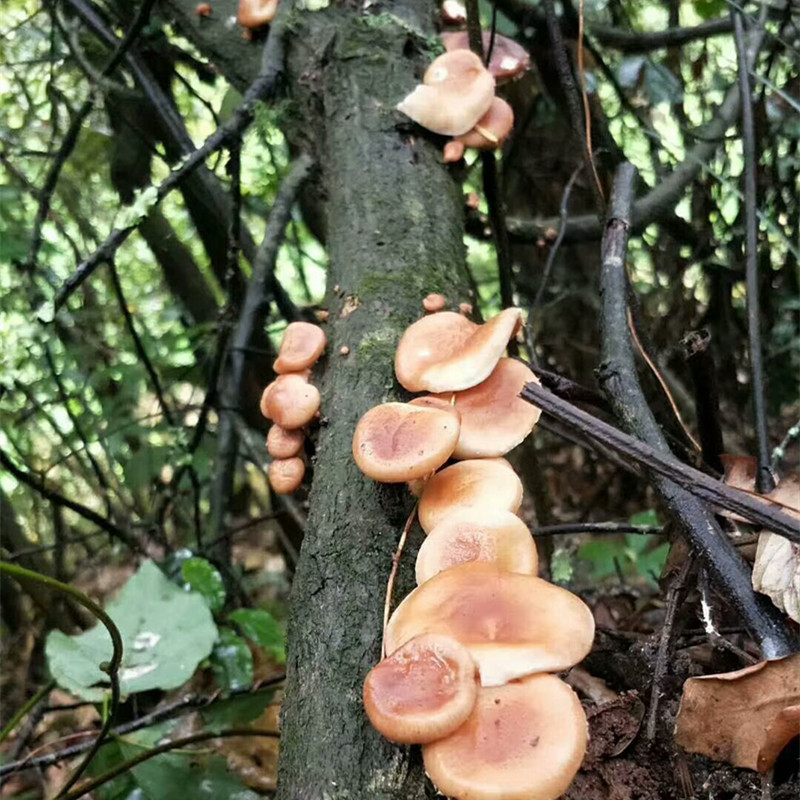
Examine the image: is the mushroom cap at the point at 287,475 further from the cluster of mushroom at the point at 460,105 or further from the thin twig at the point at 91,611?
the cluster of mushroom at the point at 460,105

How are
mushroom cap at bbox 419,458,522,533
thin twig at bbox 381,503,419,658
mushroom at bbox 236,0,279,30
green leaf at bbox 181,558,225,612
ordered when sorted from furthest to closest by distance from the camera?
mushroom at bbox 236,0,279,30 → green leaf at bbox 181,558,225,612 → mushroom cap at bbox 419,458,522,533 → thin twig at bbox 381,503,419,658

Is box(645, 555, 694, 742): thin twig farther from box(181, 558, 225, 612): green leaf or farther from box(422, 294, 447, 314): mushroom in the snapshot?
box(181, 558, 225, 612): green leaf

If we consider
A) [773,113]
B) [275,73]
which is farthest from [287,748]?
[773,113]

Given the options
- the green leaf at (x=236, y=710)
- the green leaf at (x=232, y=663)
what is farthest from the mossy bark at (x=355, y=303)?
the green leaf at (x=232, y=663)

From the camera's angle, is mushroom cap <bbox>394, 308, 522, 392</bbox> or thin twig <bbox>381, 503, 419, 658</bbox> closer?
thin twig <bbox>381, 503, 419, 658</bbox>

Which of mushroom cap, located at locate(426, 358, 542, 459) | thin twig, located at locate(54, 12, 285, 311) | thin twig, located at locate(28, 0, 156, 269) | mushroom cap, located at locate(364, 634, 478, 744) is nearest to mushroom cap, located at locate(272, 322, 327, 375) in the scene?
mushroom cap, located at locate(426, 358, 542, 459)

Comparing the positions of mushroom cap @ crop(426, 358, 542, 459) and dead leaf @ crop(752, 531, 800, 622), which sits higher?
mushroom cap @ crop(426, 358, 542, 459)

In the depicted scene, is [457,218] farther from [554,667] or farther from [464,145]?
[554,667]
